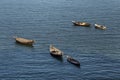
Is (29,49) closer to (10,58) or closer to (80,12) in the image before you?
(10,58)

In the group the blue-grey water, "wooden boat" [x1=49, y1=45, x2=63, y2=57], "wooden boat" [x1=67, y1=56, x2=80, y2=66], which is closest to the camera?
the blue-grey water

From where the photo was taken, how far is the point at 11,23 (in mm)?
169125

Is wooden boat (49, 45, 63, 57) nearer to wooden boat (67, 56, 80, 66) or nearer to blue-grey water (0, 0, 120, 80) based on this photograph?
blue-grey water (0, 0, 120, 80)

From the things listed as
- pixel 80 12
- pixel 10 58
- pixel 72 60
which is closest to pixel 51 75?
pixel 72 60

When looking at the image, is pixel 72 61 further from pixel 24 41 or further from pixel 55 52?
pixel 24 41

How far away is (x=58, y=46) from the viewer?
445 feet

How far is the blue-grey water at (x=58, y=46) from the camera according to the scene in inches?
4422

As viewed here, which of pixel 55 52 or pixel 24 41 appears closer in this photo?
pixel 55 52

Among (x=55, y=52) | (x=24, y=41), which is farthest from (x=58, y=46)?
(x=24, y=41)

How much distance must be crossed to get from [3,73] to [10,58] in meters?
12.2

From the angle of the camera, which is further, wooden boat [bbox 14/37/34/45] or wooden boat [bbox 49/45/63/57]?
wooden boat [bbox 14/37/34/45]

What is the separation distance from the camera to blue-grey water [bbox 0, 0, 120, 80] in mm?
112312

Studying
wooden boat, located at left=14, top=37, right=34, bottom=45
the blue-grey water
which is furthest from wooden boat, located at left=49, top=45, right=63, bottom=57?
wooden boat, located at left=14, top=37, right=34, bottom=45

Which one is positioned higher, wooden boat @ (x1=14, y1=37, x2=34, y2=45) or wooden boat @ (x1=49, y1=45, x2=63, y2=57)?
wooden boat @ (x1=14, y1=37, x2=34, y2=45)
